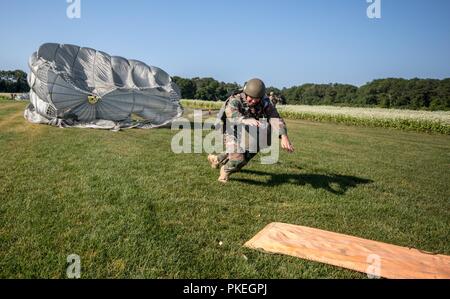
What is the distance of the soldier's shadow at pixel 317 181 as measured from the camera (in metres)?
7.06

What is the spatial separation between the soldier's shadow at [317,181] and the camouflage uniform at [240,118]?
61cm

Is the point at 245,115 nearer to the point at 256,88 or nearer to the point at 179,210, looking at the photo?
the point at 256,88

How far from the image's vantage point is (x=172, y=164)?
835 centimetres

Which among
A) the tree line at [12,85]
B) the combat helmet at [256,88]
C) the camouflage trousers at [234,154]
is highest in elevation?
the tree line at [12,85]

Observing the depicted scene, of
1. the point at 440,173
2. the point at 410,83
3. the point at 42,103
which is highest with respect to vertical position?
the point at 410,83

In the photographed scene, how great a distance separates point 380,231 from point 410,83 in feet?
288

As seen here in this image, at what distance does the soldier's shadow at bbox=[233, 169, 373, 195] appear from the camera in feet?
23.2

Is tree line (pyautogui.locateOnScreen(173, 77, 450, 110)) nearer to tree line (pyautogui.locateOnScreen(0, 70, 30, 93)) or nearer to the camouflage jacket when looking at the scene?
the camouflage jacket

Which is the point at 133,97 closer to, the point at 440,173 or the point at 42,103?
the point at 42,103

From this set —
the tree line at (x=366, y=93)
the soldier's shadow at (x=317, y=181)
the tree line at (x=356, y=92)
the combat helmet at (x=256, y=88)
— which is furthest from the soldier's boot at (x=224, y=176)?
the tree line at (x=356, y=92)

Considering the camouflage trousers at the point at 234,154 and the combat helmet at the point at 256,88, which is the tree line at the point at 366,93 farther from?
the combat helmet at the point at 256,88

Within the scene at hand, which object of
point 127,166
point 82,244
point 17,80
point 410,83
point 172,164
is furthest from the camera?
point 17,80
